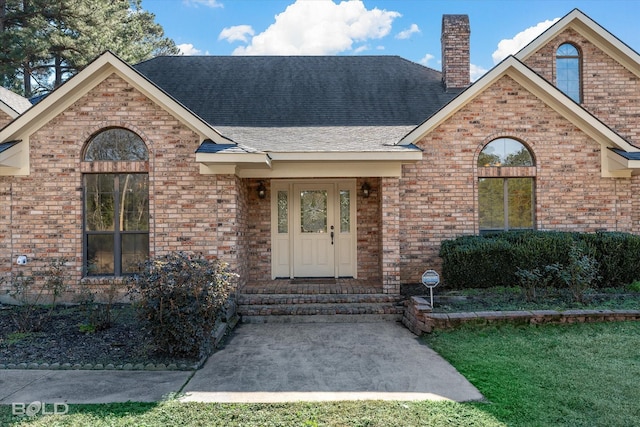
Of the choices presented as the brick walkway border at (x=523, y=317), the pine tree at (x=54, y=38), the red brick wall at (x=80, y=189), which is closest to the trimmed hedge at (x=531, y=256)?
the brick walkway border at (x=523, y=317)

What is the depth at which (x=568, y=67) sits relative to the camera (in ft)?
32.2

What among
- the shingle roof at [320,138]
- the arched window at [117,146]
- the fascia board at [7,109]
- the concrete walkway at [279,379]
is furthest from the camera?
the fascia board at [7,109]

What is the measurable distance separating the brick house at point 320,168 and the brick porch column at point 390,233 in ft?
0.09

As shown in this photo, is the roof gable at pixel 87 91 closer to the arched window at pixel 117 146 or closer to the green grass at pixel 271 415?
the arched window at pixel 117 146

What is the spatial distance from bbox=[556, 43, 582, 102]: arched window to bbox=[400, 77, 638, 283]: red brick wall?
2.39m

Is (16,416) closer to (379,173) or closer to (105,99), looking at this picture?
(105,99)

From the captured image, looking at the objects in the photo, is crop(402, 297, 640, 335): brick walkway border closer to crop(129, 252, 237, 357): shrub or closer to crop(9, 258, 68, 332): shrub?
crop(129, 252, 237, 357): shrub

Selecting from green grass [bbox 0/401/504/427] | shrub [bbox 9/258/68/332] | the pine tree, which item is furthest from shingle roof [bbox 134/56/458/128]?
the pine tree

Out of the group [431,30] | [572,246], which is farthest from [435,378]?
[431,30]

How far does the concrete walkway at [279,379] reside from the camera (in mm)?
3838

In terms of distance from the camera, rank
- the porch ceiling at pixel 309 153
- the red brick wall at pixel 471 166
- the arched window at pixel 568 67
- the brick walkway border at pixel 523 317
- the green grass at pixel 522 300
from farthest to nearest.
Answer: the arched window at pixel 568 67, the red brick wall at pixel 471 166, the porch ceiling at pixel 309 153, the green grass at pixel 522 300, the brick walkway border at pixel 523 317

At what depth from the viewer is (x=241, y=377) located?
4.36m

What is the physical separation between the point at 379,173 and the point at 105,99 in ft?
17.4

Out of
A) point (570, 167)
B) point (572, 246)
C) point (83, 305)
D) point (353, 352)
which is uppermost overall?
point (570, 167)
